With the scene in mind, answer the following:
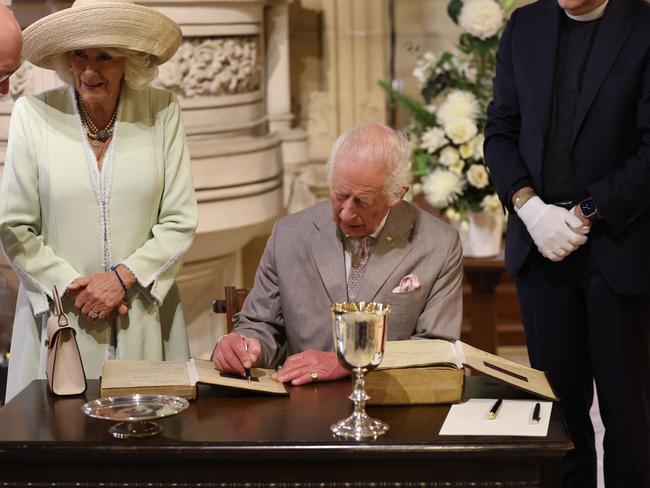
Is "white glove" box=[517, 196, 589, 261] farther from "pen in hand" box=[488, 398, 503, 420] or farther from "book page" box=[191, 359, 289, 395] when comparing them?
"book page" box=[191, 359, 289, 395]

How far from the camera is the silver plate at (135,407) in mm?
2597

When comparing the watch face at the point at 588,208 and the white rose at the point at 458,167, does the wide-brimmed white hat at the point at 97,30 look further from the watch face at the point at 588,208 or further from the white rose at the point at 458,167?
the white rose at the point at 458,167

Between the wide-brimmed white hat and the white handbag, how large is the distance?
37.2 inches

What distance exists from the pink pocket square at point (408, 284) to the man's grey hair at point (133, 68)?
41.2 inches

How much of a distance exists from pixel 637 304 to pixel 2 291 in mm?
3257

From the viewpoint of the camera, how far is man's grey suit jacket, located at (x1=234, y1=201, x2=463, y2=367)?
10.9 feet

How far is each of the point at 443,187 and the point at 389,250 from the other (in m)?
1.96

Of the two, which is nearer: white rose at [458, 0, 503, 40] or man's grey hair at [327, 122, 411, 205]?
man's grey hair at [327, 122, 411, 205]

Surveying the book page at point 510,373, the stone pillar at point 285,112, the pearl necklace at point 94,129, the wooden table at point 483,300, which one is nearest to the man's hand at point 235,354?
the book page at point 510,373

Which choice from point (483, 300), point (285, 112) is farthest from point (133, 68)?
point (285, 112)

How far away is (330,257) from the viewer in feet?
11.2

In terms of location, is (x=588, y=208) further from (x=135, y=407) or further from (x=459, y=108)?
(x=459, y=108)

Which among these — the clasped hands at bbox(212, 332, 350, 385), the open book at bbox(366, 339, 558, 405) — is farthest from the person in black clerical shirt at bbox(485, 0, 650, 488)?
the clasped hands at bbox(212, 332, 350, 385)

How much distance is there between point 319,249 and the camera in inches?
136
